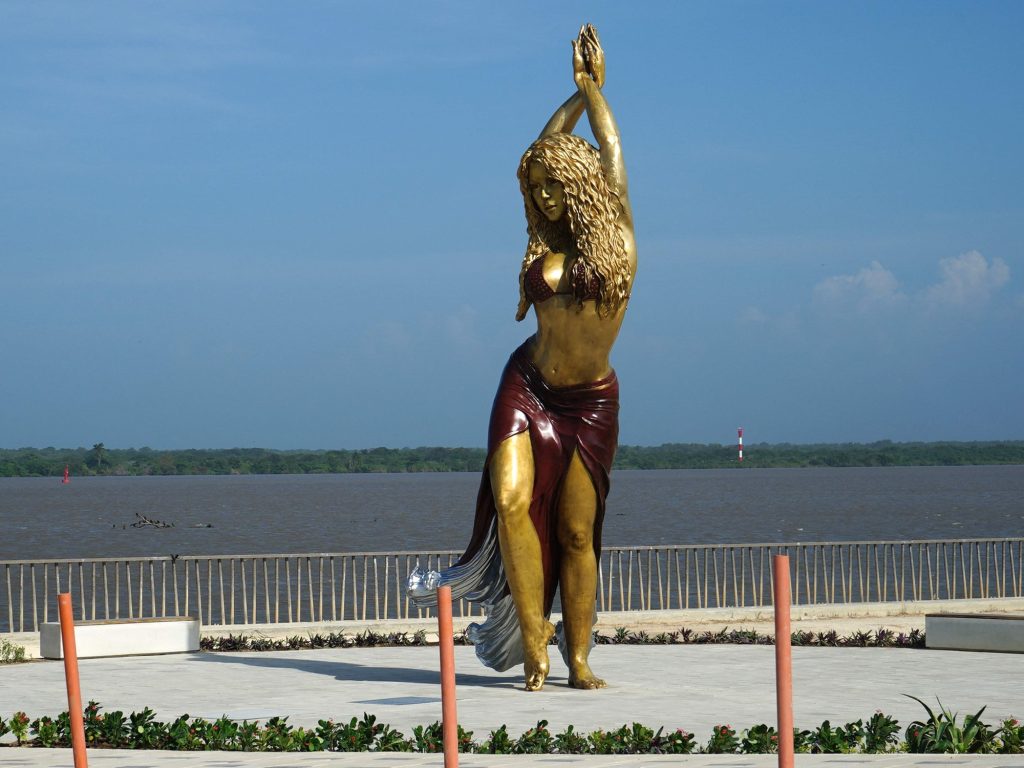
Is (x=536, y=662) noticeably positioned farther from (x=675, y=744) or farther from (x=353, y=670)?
(x=675, y=744)

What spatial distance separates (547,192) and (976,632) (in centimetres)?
561

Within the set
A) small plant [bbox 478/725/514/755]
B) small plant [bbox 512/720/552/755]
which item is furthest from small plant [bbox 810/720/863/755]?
small plant [bbox 478/725/514/755]

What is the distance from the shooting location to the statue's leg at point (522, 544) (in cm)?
1105

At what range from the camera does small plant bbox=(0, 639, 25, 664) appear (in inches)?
552

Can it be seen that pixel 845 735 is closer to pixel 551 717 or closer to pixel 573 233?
pixel 551 717

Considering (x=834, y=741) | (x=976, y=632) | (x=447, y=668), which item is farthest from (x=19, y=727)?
(x=976, y=632)

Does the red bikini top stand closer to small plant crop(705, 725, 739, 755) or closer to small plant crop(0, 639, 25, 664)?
small plant crop(705, 725, 739, 755)

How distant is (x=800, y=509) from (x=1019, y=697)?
260 feet

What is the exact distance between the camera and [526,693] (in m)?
11.1

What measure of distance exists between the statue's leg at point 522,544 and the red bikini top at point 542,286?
0.97 m

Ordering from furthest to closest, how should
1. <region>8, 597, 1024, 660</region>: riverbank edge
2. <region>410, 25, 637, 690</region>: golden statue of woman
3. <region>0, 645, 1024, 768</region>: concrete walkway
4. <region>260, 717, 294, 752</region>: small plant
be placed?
<region>8, 597, 1024, 660</region>: riverbank edge
<region>410, 25, 637, 690</region>: golden statue of woman
<region>260, 717, 294, 752</region>: small plant
<region>0, 645, 1024, 768</region>: concrete walkway

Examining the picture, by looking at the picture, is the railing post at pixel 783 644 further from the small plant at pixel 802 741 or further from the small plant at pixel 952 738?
the small plant at pixel 952 738

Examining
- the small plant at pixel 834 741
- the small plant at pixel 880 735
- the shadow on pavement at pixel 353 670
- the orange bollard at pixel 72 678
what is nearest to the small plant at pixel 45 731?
the orange bollard at pixel 72 678

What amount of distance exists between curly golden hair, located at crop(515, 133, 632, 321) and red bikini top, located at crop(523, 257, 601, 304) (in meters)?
0.01
